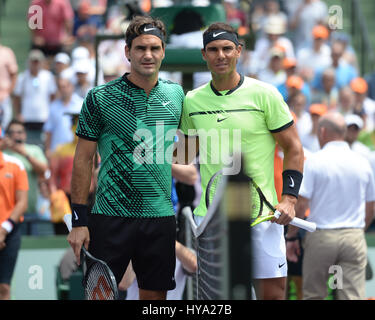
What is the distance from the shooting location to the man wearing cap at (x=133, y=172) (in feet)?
17.4

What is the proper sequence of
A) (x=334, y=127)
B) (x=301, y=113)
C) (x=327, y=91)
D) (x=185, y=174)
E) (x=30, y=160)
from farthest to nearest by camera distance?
(x=327, y=91)
(x=301, y=113)
(x=30, y=160)
(x=334, y=127)
(x=185, y=174)

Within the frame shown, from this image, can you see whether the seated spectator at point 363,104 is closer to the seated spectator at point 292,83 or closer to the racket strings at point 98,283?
the seated spectator at point 292,83

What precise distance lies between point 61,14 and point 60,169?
4178 mm

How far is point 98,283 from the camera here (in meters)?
5.08

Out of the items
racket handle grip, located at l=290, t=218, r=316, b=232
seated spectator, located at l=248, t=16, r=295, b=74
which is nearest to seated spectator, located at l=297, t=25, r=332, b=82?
seated spectator, located at l=248, t=16, r=295, b=74

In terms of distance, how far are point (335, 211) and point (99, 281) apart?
3.17m

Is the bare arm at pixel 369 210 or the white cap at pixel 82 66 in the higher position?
the white cap at pixel 82 66

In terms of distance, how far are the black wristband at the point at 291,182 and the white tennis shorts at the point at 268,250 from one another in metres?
0.24

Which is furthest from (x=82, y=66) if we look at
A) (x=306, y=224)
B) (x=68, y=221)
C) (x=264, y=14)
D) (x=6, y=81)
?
(x=306, y=224)

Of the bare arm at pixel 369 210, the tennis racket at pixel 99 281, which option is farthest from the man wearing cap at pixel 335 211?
the tennis racket at pixel 99 281

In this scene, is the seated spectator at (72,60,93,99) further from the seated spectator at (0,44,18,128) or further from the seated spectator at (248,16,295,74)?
the seated spectator at (248,16,295,74)

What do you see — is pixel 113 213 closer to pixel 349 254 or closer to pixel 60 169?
pixel 349 254

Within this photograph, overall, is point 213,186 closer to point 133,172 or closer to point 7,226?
point 133,172
